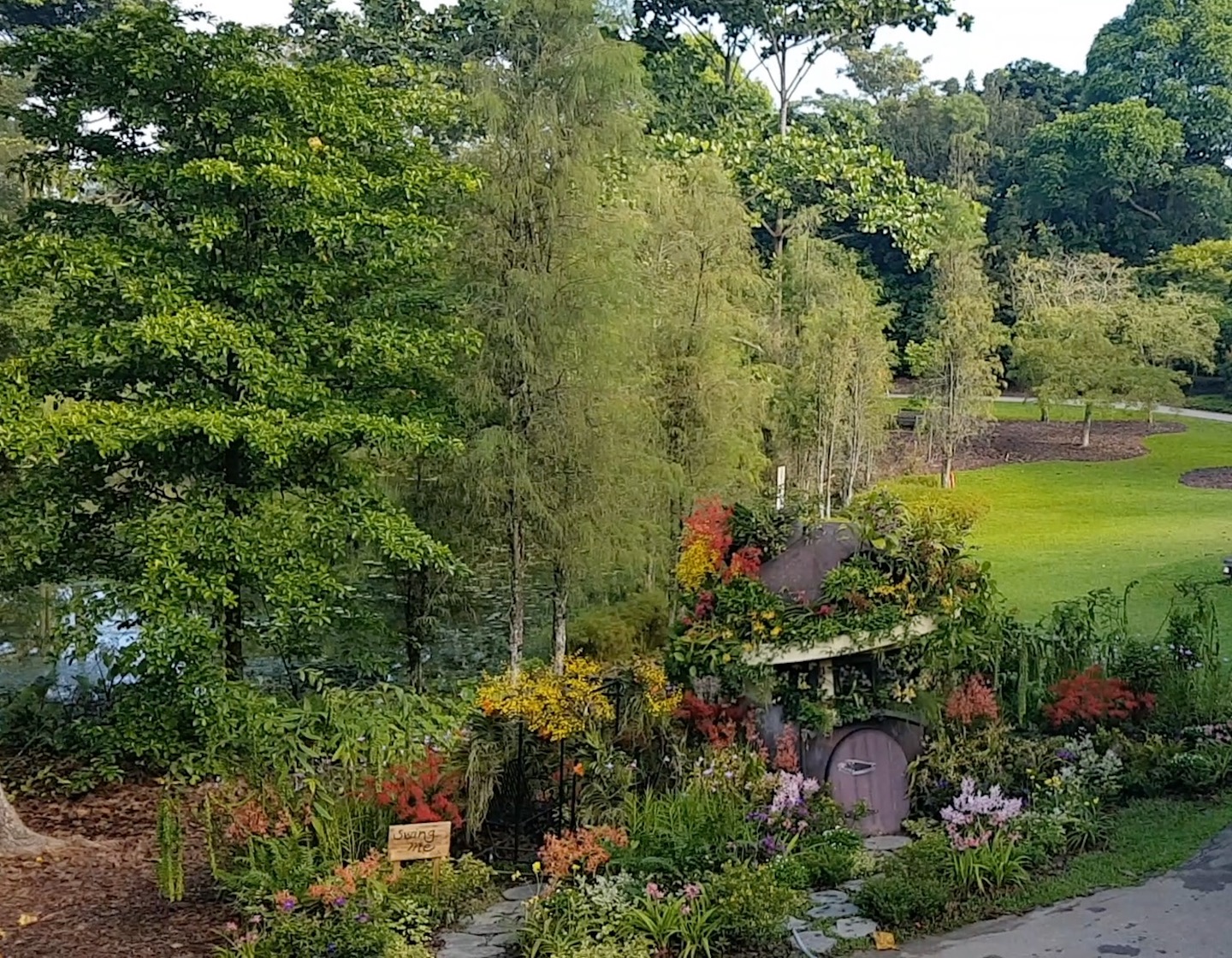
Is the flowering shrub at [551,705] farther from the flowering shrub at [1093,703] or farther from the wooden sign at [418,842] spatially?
the flowering shrub at [1093,703]

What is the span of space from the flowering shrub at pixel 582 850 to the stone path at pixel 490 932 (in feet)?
0.76

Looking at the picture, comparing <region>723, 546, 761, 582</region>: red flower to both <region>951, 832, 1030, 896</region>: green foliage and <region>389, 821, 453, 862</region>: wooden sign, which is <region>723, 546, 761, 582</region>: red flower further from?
<region>389, 821, 453, 862</region>: wooden sign

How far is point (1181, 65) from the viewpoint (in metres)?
30.4

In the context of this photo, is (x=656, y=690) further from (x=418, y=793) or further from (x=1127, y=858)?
(x=1127, y=858)

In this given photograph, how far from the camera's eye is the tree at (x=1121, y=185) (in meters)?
28.4

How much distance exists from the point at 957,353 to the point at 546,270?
40.7 ft

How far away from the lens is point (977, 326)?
1844 centimetres

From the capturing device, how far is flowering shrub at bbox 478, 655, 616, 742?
Answer: 5.99 meters

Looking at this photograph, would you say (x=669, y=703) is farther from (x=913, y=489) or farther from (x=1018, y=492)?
(x=1018, y=492)

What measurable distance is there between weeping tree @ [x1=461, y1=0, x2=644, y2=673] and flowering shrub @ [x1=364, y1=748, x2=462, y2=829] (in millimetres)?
2492

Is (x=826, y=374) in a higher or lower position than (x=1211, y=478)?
higher

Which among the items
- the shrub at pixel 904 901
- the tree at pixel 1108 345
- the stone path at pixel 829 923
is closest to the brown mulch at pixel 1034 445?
the tree at pixel 1108 345

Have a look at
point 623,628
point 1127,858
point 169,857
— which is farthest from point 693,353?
point 169,857

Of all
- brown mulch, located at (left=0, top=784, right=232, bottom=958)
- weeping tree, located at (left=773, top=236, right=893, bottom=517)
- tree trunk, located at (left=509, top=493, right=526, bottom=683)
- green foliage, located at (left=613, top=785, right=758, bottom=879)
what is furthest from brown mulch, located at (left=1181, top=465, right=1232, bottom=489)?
brown mulch, located at (left=0, top=784, right=232, bottom=958)
